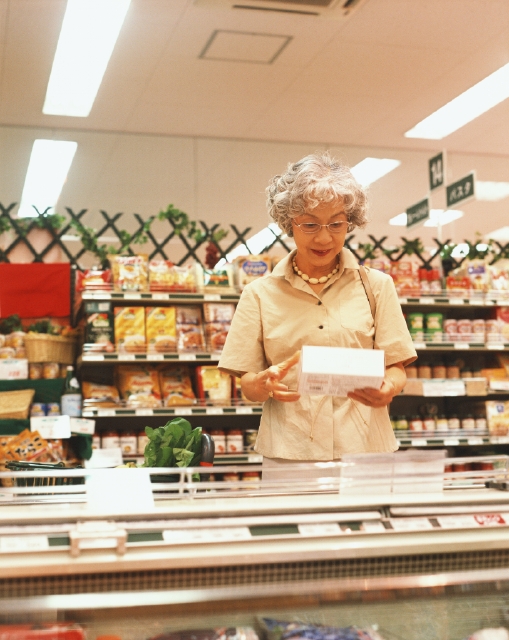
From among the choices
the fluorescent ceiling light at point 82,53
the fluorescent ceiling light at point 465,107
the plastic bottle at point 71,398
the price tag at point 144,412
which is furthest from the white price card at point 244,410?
the fluorescent ceiling light at point 465,107

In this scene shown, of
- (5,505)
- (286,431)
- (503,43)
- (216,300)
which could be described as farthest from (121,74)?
(5,505)

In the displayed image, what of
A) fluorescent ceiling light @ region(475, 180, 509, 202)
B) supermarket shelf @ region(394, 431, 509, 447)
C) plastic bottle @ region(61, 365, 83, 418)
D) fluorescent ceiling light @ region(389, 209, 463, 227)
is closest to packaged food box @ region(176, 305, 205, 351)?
plastic bottle @ region(61, 365, 83, 418)

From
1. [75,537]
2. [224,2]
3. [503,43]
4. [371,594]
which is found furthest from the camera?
[503,43]

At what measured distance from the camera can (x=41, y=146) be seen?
24.5 ft

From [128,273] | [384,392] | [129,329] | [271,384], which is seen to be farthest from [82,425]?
[384,392]

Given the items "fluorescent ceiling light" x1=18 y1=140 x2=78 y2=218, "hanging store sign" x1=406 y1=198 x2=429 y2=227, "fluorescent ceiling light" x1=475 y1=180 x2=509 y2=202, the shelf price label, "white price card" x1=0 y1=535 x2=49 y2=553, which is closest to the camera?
"white price card" x1=0 y1=535 x2=49 y2=553

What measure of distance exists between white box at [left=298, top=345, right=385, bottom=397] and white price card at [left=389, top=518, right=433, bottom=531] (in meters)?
0.29

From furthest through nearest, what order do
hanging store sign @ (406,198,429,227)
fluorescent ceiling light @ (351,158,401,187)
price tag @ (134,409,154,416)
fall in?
1. fluorescent ceiling light @ (351,158,401,187)
2. hanging store sign @ (406,198,429,227)
3. price tag @ (134,409,154,416)

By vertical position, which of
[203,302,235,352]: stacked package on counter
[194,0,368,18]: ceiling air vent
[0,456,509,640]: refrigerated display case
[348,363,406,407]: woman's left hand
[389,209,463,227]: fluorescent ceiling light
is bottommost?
[0,456,509,640]: refrigerated display case

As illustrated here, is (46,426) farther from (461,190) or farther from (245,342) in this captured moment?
(461,190)

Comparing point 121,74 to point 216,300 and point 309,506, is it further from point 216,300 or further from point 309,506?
point 309,506

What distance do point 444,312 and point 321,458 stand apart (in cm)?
434

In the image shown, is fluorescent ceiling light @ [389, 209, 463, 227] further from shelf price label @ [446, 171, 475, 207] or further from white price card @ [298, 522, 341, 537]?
white price card @ [298, 522, 341, 537]

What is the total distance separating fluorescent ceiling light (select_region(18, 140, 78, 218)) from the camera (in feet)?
24.6
